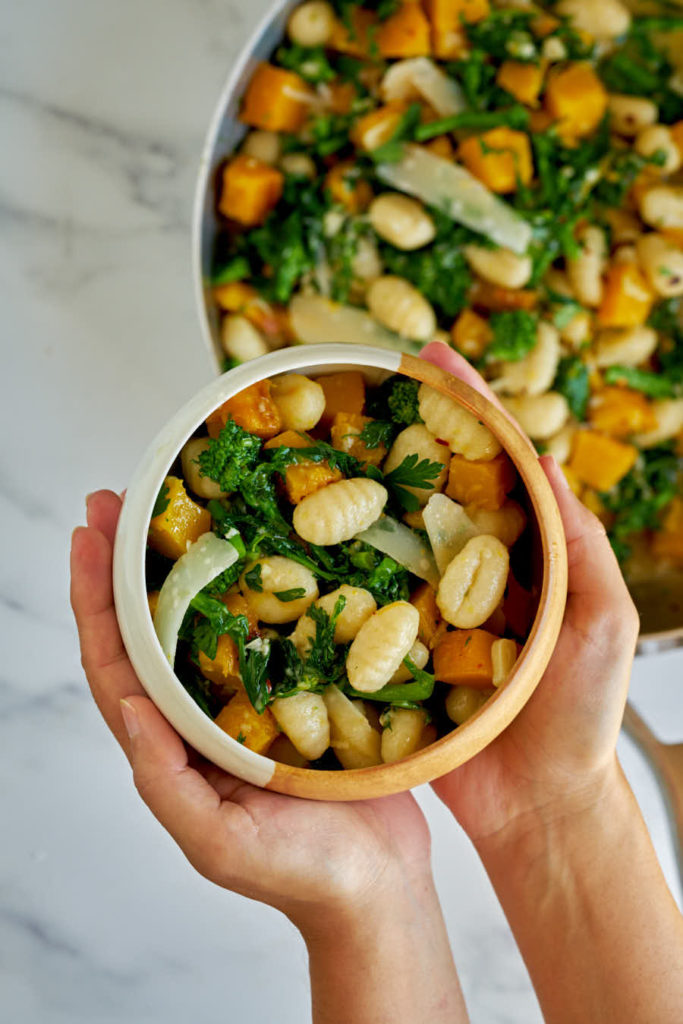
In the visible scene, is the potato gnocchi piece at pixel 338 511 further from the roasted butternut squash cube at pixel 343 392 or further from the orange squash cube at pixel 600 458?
the orange squash cube at pixel 600 458

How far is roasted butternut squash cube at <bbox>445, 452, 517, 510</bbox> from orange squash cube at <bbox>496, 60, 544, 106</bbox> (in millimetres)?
610

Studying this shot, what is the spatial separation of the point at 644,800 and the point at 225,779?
25.5 inches

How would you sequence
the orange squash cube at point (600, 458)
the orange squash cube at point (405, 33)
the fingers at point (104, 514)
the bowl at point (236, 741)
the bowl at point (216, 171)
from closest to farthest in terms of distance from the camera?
the bowl at point (236, 741), the fingers at point (104, 514), the bowl at point (216, 171), the orange squash cube at point (405, 33), the orange squash cube at point (600, 458)

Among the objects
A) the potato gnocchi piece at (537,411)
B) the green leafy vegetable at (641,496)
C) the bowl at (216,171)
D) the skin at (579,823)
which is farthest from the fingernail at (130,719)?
the green leafy vegetable at (641,496)

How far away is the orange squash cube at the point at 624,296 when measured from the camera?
1170mm

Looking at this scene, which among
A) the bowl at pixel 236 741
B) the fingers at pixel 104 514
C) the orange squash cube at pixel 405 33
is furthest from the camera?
the orange squash cube at pixel 405 33

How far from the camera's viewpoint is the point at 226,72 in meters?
1.13

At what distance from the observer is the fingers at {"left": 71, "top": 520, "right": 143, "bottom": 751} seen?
2.48ft

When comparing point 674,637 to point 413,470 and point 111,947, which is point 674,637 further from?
point 111,947

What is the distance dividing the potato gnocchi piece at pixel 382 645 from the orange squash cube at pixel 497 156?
63 centimetres

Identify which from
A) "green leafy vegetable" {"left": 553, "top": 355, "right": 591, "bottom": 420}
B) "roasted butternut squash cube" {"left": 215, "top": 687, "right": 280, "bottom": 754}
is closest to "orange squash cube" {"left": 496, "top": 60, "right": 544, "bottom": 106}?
"green leafy vegetable" {"left": 553, "top": 355, "right": 591, "bottom": 420}

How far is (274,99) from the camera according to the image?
3.55 feet

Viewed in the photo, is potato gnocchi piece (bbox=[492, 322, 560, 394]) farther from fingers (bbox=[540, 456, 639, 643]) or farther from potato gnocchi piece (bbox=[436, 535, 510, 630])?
potato gnocchi piece (bbox=[436, 535, 510, 630])

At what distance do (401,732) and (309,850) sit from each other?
12cm
